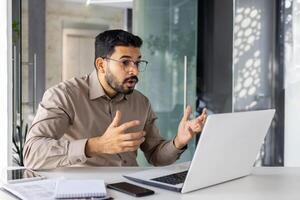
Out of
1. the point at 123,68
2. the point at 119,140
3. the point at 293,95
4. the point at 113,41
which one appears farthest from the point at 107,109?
the point at 293,95

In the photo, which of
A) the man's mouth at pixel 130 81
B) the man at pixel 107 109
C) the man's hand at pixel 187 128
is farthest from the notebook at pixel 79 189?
the man's mouth at pixel 130 81

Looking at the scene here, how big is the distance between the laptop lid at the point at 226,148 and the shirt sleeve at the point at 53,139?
0.45 meters

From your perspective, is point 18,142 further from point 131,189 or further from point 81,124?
point 131,189

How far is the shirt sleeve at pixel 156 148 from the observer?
1.70 metres

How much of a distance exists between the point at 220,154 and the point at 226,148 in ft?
0.09

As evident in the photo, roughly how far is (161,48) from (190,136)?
1747 mm

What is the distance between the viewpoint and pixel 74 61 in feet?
13.6

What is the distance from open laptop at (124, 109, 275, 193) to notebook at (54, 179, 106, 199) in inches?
7.1

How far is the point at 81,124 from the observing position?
172cm

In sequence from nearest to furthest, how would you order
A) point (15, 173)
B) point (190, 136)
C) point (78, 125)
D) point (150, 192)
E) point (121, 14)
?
point (150, 192)
point (15, 173)
point (190, 136)
point (78, 125)
point (121, 14)

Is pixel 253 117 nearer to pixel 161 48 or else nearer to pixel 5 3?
pixel 161 48

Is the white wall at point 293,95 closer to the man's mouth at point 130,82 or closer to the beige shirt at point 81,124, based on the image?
the beige shirt at point 81,124

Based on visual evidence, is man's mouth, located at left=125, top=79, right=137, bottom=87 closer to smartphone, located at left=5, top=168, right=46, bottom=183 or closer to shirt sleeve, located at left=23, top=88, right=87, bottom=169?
shirt sleeve, located at left=23, top=88, right=87, bottom=169

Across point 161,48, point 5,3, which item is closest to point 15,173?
point 5,3
